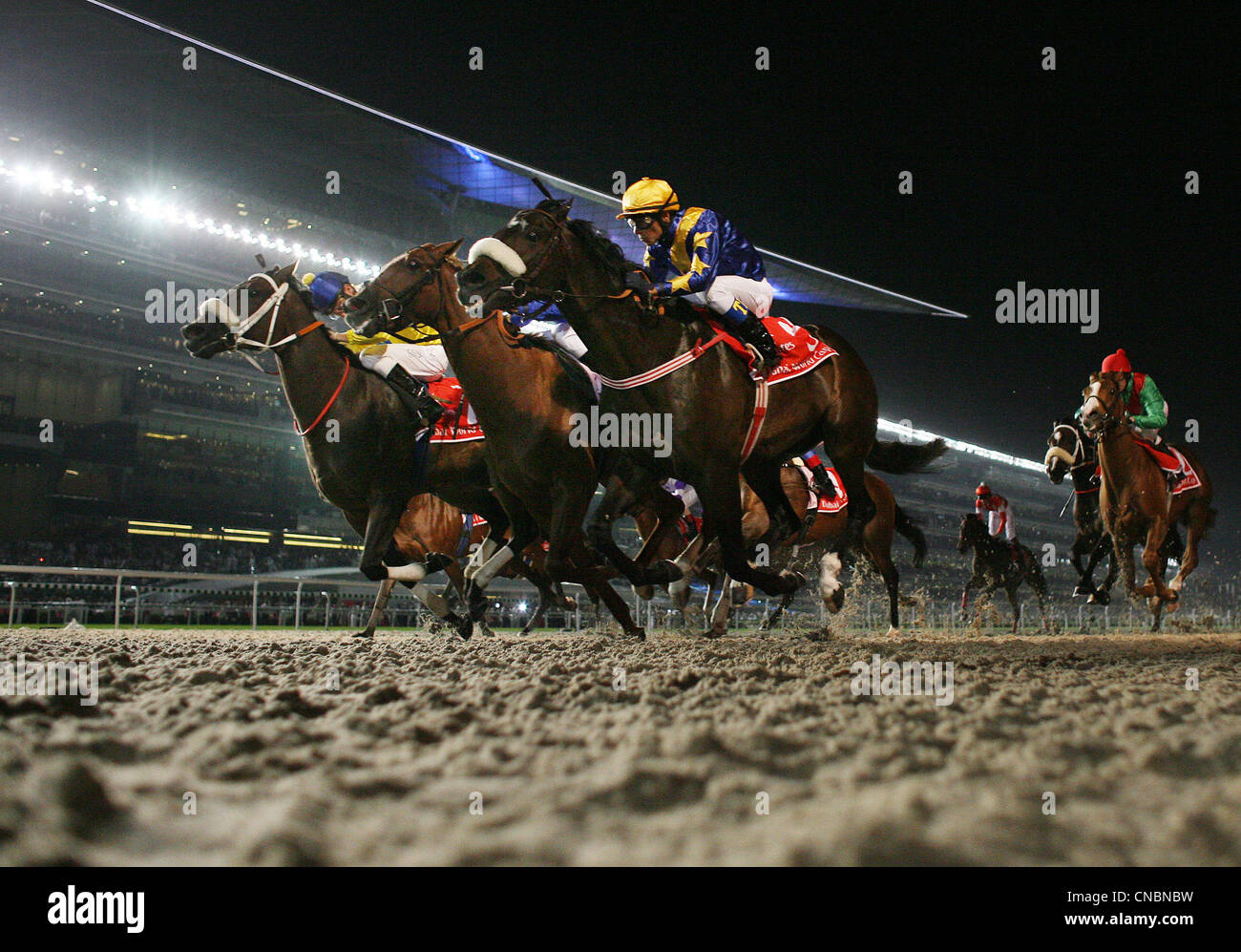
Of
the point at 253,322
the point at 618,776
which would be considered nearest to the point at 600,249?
the point at 253,322

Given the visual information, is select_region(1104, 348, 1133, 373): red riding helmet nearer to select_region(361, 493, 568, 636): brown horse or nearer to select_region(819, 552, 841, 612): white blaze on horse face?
select_region(819, 552, 841, 612): white blaze on horse face

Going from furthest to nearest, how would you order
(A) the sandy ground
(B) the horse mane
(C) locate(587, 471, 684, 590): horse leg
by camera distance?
(C) locate(587, 471, 684, 590): horse leg
(B) the horse mane
(A) the sandy ground

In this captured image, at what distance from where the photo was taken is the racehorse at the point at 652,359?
14.8ft

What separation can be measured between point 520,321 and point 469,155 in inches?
739

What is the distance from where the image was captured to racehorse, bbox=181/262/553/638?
5871mm

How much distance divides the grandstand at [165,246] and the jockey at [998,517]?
12452 millimetres

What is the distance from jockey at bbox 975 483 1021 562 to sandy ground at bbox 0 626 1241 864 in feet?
37.8

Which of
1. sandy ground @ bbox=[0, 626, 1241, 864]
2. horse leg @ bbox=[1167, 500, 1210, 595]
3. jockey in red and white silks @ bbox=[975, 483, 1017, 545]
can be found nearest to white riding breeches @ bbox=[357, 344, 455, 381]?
sandy ground @ bbox=[0, 626, 1241, 864]

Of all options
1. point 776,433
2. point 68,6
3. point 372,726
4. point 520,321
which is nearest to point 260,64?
point 68,6

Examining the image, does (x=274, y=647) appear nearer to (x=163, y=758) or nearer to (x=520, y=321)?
(x=520, y=321)

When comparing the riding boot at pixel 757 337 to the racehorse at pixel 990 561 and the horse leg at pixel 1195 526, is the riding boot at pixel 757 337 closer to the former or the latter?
the horse leg at pixel 1195 526
